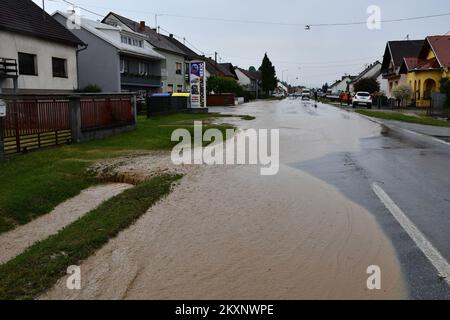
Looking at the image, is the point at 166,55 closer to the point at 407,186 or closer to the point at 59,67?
the point at 59,67

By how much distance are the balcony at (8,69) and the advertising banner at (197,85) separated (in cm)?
1302

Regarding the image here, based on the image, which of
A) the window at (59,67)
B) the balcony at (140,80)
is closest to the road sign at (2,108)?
the window at (59,67)

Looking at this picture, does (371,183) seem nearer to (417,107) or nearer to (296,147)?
(296,147)

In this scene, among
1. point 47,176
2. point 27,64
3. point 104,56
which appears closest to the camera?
point 47,176

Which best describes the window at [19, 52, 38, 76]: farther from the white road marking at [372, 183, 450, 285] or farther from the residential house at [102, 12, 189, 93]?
the white road marking at [372, 183, 450, 285]

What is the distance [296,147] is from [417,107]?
36671 mm

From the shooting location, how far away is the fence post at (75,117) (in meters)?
15.5

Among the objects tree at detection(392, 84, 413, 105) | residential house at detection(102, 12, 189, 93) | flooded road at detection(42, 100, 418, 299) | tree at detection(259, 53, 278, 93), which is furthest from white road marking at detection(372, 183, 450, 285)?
tree at detection(259, 53, 278, 93)

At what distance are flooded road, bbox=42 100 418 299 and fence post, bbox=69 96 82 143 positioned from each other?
25.9 ft

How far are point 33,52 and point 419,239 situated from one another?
28926mm

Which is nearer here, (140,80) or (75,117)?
(75,117)

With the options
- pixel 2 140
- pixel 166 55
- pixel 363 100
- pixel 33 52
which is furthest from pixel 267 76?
pixel 2 140

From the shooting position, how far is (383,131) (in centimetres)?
1986

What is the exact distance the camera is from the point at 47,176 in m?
10.1
